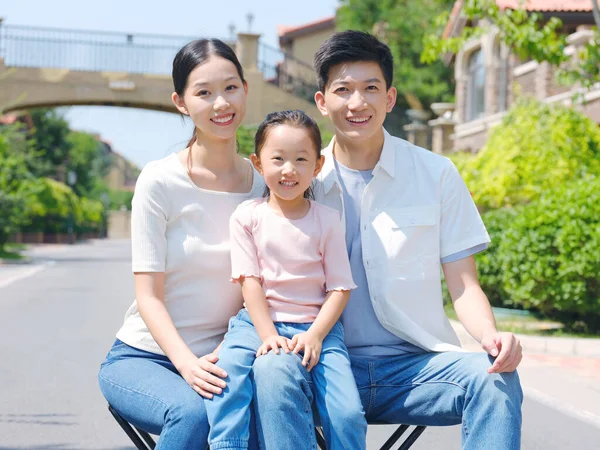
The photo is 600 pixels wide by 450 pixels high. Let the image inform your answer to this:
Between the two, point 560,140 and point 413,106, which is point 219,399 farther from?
point 413,106

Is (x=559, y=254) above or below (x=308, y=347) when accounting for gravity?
below

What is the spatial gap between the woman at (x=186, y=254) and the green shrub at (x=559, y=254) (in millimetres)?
7629

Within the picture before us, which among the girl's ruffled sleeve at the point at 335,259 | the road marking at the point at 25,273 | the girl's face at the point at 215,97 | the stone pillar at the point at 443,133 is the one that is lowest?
the road marking at the point at 25,273

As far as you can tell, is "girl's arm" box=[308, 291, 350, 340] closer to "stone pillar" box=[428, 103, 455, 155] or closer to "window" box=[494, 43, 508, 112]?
"window" box=[494, 43, 508, 112]

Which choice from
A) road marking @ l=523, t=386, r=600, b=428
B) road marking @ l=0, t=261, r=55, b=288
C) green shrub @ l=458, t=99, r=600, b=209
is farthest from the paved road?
road marking @ l=0, t=261, r=55, b=288

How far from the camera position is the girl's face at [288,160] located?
10.4 ft

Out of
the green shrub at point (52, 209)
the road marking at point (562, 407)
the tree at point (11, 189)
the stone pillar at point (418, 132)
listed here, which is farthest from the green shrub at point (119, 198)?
the road marking at point (562, 407)

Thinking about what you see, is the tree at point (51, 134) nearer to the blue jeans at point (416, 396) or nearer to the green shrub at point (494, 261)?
the green shrub at point (494, 261)

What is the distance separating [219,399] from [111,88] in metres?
29.4

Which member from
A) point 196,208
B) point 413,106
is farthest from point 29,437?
point 413,106

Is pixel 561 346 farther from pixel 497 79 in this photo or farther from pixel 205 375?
pixel 497 79

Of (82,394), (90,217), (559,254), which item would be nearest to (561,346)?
(559,254)

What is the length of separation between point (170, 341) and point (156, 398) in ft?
0.67

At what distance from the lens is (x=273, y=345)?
294 centimetres
